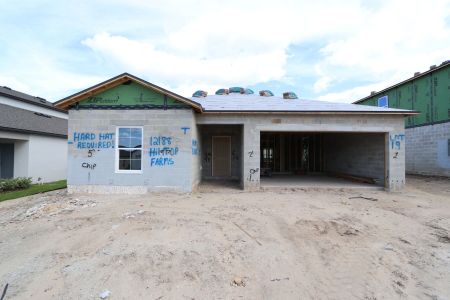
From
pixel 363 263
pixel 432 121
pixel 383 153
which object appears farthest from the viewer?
pixel 432 121

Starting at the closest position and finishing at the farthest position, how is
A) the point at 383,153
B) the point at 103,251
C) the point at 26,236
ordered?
the point at 103,251, the point at 26,236, the point at 383,153

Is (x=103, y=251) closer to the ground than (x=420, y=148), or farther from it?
closer to the ground

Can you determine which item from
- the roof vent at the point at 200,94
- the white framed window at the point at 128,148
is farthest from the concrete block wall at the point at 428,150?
the white framed window at the point at 128,148

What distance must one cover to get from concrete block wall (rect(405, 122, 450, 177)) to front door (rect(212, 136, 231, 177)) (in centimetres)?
1256

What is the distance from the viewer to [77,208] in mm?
7984

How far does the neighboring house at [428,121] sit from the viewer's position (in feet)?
51.2

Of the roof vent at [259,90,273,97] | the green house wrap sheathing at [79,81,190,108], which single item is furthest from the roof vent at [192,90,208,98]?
the green house wrap sheathing at [79,81,190,108]

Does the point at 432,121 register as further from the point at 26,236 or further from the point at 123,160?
the point at 26,236

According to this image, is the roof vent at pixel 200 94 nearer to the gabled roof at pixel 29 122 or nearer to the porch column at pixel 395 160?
the porch column at pixel 395 160

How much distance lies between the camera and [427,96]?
55.9 ft

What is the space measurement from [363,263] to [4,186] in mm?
15185

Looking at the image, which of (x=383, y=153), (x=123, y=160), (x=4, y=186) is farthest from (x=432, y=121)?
(x=4, y=186)

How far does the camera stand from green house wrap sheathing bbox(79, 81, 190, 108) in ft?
31.9

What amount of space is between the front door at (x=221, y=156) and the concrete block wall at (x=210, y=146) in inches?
6.6
